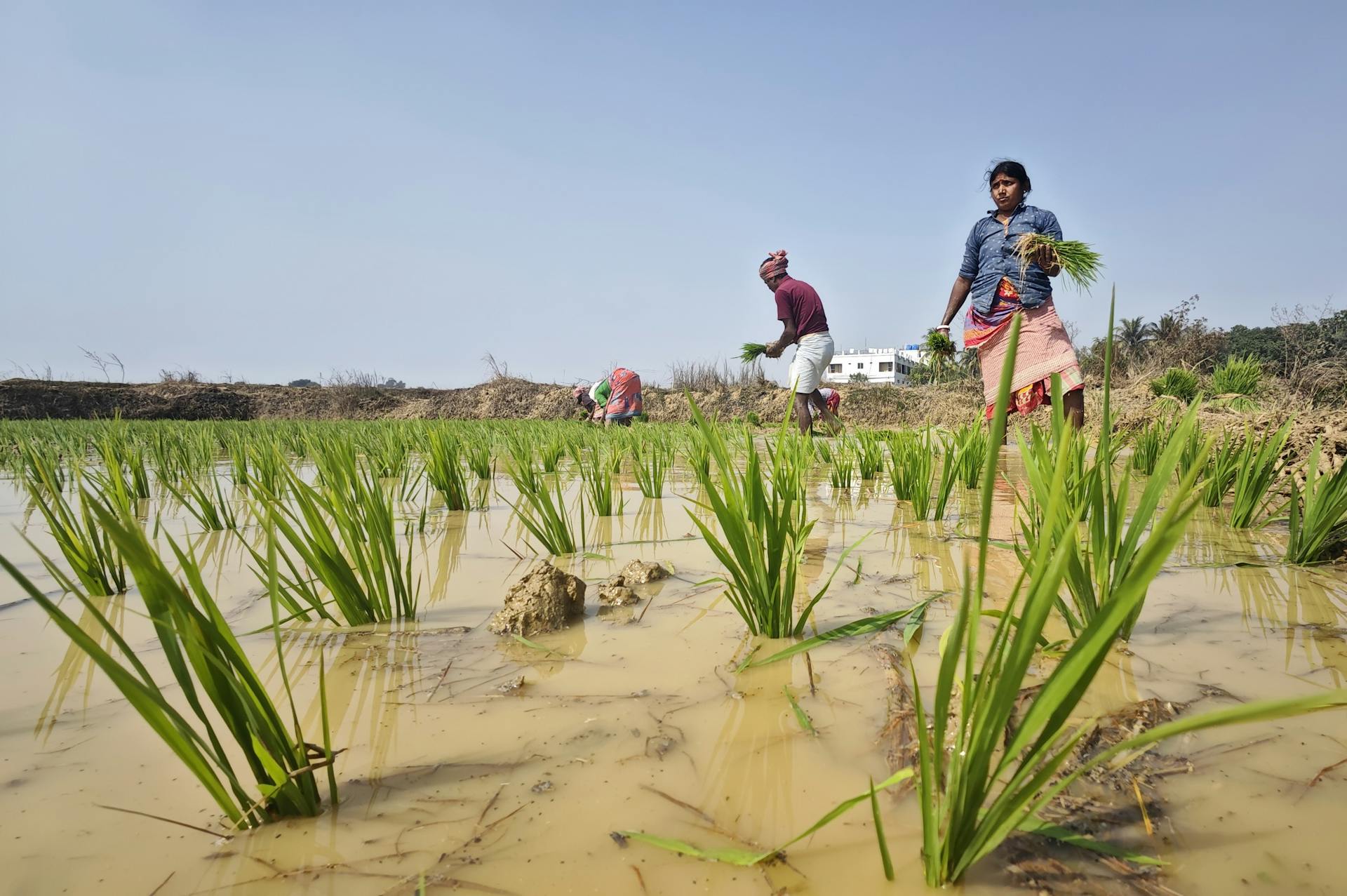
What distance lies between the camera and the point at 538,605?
143 cm

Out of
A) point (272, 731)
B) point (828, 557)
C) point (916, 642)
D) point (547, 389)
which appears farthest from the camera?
point (547, 389)

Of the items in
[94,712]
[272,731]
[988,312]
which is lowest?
[94,712]

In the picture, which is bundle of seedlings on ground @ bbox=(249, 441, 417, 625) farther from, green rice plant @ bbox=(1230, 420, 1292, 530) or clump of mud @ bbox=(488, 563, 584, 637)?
green rice plant @ bbox=(1230, 420, 1292, 530)

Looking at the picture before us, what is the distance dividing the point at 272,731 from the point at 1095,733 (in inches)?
43.1

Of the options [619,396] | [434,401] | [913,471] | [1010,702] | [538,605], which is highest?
[434,401]

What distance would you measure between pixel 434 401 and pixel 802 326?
16.6 metres

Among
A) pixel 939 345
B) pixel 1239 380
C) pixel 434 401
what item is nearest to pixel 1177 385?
pixel 1239 380

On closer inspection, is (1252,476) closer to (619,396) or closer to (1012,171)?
(1012,171)

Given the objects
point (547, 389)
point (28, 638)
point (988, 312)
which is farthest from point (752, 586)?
point (547, 389)

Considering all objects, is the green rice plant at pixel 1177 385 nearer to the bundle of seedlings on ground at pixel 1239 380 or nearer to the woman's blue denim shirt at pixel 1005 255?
the bundle of seedlings on ground at pixel 1239 380

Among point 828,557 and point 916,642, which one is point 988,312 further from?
point 916,642

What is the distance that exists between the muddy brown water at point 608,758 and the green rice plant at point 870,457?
6.82 ft

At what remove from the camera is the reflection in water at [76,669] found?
Result: 1080 millimetres

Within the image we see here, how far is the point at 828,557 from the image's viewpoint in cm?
201
